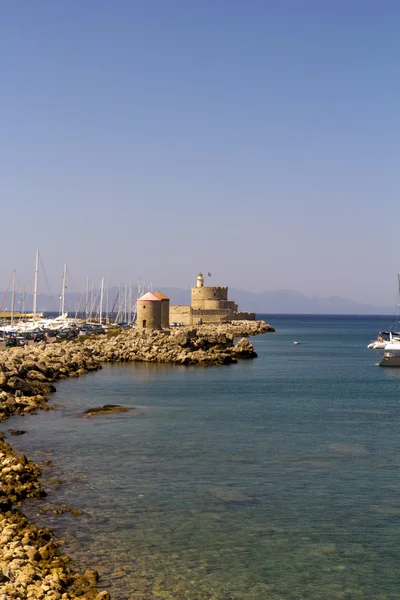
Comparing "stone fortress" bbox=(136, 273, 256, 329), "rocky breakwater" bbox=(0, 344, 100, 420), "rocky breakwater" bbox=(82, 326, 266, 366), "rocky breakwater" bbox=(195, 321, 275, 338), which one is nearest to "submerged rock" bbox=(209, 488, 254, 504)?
"rocky breakwater" bbox=(0, 344, 100, 420)

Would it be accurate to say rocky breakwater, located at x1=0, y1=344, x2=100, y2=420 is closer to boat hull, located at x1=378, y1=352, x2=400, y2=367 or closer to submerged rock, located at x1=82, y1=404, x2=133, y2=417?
submerged rock, located at x1=82, y1=404, x2=133, y2=417

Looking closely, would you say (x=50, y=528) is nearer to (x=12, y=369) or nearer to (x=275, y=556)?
(x=275, y=556)

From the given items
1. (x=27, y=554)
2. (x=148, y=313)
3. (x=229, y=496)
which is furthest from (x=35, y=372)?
(x=148, y=313)

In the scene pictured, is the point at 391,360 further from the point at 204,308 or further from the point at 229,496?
the point at 204,308

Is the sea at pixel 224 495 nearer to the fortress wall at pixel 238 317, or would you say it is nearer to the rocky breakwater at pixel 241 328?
the rocky breakwater at pixel 241 328

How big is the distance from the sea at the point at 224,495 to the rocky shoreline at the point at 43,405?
19.3 inches

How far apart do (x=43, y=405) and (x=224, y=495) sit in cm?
1475

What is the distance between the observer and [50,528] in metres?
13.7

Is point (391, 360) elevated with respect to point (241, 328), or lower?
lower

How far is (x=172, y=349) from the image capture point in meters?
55.4

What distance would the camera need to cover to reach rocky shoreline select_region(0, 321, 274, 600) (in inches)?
412

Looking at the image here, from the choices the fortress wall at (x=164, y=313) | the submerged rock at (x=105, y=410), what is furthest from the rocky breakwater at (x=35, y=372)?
the fortress wall at (x=164, y=313)

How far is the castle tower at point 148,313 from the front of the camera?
224 ft

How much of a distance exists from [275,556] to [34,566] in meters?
4.37
